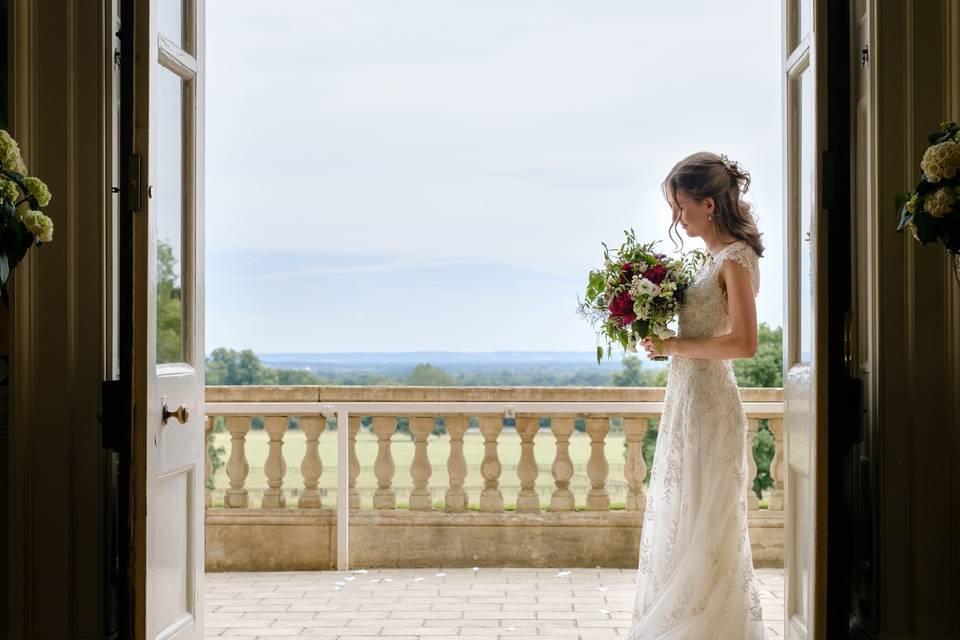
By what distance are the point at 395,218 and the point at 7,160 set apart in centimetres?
4637

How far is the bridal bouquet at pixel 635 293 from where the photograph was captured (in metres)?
3.67

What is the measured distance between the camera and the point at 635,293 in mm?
3686

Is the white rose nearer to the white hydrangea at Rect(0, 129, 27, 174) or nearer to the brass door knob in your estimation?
the brass door knob

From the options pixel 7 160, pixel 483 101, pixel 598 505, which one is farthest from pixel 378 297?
pixel 7 160

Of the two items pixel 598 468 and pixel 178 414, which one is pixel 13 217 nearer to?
pixel 178 414

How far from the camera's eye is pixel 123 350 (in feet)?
9.35

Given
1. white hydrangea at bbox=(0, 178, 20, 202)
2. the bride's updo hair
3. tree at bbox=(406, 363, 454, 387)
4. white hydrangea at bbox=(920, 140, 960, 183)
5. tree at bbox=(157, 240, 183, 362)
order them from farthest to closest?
tree at bbox=(406, 363, 454, 387) → the bride's updo hair → tree at bbox=(157, 240, 183, 362) → white hydrangea at bbox=(0, 178, 20, 202) → white hydrangea at bbox=(920, 140, 960, 183)

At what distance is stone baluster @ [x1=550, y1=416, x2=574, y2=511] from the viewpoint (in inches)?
222

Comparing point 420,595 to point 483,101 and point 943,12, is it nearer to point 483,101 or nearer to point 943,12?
point 943,12

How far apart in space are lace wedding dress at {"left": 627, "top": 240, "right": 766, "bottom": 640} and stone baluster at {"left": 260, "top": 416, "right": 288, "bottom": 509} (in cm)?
256

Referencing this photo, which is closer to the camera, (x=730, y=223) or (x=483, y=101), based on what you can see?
(x=730, y=223)

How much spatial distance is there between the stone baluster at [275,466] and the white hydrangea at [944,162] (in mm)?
4087

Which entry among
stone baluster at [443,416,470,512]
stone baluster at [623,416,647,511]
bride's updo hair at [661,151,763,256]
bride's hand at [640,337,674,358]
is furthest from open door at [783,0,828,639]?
stone baluster at [443,416,470,512]

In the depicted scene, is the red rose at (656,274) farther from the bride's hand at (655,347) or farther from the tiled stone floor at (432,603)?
the tiled stone floor at (432,603)
